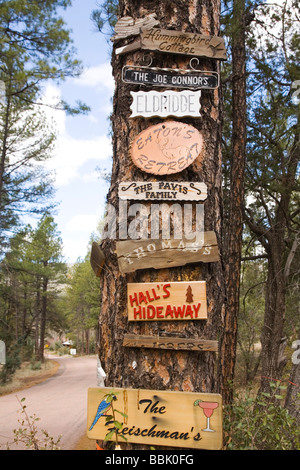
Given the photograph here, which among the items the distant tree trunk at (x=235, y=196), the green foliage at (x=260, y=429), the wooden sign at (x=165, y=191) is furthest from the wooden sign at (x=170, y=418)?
the distant tree trunk at (x=235, y=196)

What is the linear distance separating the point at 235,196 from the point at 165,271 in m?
5.86

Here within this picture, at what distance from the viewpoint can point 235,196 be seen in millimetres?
7945

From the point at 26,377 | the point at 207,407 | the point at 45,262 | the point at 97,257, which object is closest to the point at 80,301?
the point at 45,262

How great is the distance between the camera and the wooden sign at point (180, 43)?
252cm

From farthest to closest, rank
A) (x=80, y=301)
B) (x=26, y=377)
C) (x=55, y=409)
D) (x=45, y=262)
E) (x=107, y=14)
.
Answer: (x=80, y=301), (x=45, y=262), (x=26, y=377), (x=55, y=409), (x=107, y=14)

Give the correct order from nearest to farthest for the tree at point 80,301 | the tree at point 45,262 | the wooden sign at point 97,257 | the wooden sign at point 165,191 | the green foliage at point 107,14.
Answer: the wooden sign at point 165,191
the wooden sign at point 97,257
the green foliage at point 107,14
the tree at point 45,262
the tree at point 80,301

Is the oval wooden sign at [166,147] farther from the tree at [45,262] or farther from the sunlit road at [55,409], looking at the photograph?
the tree at [45,262]

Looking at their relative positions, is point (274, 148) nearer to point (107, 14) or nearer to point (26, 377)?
point (107, 14)

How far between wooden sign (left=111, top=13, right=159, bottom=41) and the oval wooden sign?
0.61 m

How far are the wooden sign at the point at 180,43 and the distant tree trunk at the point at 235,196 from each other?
4966mm

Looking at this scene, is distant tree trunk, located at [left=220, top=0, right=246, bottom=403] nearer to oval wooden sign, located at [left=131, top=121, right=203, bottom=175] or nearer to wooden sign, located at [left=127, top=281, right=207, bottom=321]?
wooden sign, located at [left=127, top=281, right=207, bottom=321]

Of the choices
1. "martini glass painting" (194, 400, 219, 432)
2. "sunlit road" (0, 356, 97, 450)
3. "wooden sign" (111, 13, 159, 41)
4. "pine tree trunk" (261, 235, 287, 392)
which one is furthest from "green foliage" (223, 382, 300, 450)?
"pine tree trunk" (261, 235, 287, 392)

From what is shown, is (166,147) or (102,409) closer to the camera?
(102,409)

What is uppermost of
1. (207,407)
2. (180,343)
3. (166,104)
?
(166,104)
